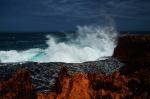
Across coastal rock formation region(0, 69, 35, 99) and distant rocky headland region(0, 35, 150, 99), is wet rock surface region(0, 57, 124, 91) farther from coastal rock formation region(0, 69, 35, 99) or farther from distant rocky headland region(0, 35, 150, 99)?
distant rocky headland region(0, 35, 150, 99)

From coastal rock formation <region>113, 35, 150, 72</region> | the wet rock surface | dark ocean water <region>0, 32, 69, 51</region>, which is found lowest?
the wet rock surface

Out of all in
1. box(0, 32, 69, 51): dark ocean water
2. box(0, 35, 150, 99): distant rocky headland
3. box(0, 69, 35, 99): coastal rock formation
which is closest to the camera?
box(0, 35, 150, 99): distant rocky headland

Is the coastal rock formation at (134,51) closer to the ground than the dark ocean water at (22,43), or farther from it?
closer to the ground

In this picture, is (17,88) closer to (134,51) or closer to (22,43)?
(134,51)

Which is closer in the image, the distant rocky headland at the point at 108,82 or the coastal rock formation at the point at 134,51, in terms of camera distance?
the distant rocky headland at the point at 108,82

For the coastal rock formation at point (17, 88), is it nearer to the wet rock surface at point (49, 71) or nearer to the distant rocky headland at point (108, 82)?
the distant rocky headland at point (108, 82)

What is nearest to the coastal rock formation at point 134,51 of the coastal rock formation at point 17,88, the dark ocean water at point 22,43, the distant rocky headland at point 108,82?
the distant rocky headland at point 108,82

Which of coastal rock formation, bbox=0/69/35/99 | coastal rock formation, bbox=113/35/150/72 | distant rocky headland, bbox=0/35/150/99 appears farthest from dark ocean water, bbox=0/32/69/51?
coastal rock formation, bbox=0/69/35/99

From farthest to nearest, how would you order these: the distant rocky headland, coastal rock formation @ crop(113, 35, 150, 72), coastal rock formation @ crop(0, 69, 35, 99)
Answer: coastal rock formation @ crop(113, 35, 150, 72), coastal rock formation @ crop(0, 69, 35, 99), the distant rocky headland

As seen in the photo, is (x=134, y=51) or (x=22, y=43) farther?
(x=22, y=43)

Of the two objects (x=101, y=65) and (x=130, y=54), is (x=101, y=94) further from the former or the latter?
(x=101, y=65)

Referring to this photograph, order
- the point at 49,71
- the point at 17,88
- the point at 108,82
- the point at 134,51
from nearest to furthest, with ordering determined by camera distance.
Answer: the point at 108,82 → the point at 17,88 → the point at 134,51 → the point at 49,71

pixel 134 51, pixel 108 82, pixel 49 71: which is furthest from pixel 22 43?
pixel 108 82

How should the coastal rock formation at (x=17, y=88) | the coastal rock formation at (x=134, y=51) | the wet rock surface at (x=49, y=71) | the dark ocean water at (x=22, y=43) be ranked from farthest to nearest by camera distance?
1. the dark ocean water at (x=22, y=43)
2. the wet rock surface at (x=49, y=71)
3. the coastal rock formation at (x=134, y=51)
4. the coastal rock formation at (x=17, y=88)
